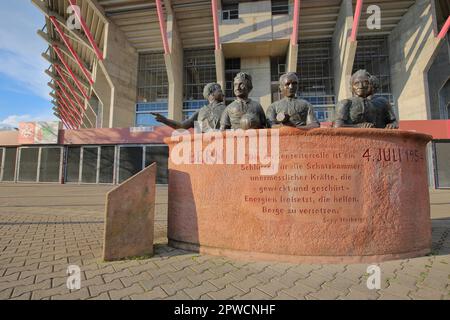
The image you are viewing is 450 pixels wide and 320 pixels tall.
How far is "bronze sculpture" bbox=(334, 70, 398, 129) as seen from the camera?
3.46 m

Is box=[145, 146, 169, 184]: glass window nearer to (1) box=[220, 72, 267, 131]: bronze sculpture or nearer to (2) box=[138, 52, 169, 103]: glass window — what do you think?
(2) box=[138, 52, 169, 103]: glass window

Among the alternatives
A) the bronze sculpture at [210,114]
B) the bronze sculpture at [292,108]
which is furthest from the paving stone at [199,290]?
the bronze sculpture at [210,114]

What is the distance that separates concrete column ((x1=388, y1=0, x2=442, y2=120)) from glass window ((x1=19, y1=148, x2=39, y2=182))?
3045cm

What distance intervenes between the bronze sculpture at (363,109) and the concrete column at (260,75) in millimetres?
20956

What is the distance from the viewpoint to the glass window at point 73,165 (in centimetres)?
1964

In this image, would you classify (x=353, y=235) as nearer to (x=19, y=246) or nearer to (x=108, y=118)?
(x=19, y=246)

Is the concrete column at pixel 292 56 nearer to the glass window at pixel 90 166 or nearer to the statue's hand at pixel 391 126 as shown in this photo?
the glass window at pixel 90 166

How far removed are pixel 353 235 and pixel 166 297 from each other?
6.72 ft

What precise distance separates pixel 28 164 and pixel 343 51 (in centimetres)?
2712

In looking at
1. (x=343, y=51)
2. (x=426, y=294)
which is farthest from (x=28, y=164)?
(x=343, y=51)

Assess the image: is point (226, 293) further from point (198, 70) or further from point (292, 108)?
point (198, 70)

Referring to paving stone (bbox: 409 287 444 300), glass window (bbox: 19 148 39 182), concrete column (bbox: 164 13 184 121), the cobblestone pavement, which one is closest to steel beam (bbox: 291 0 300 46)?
Answer: concrete column (bbox: 164 13 184 121)

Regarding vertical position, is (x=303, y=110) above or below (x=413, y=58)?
below

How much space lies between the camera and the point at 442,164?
1636 centimetres
